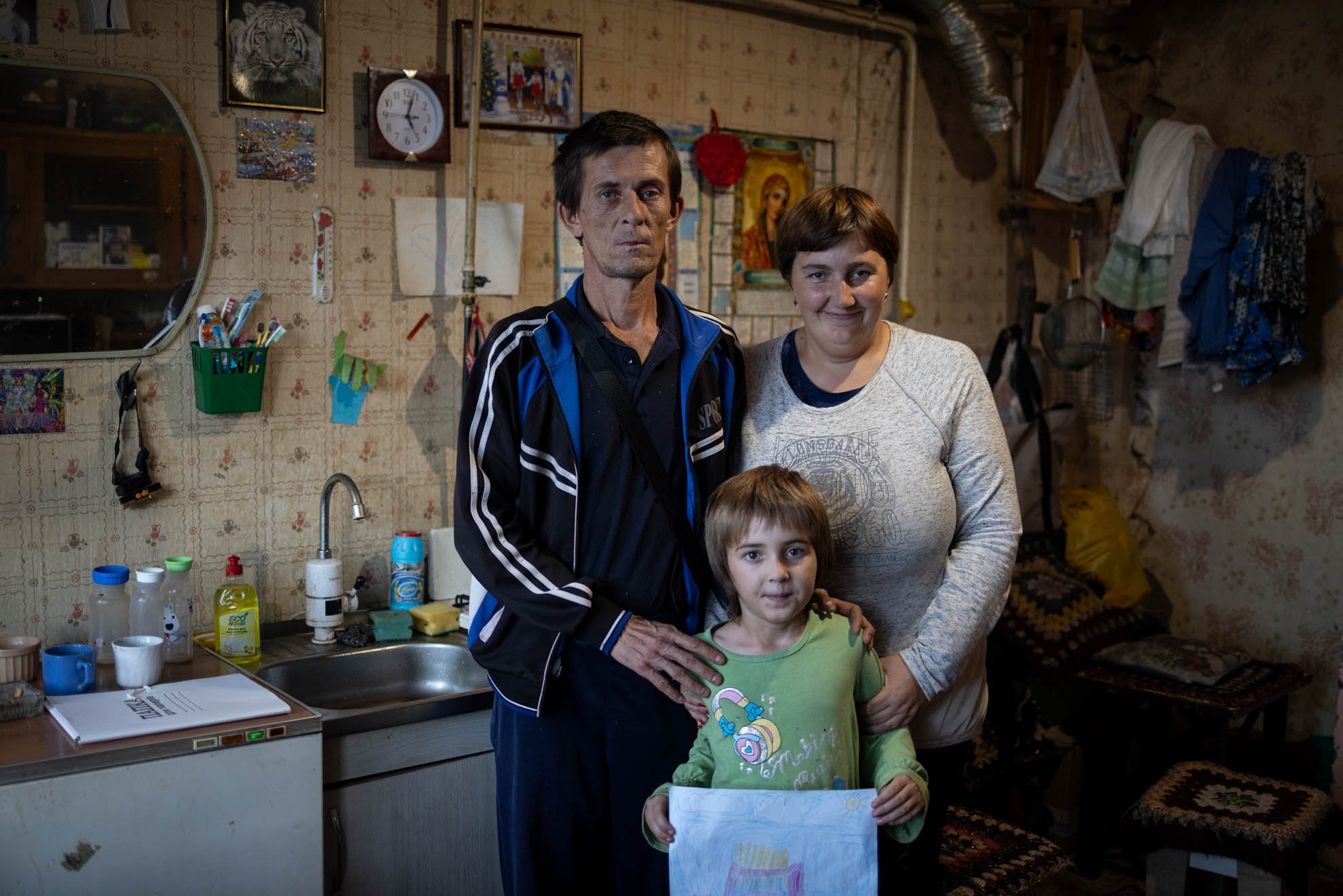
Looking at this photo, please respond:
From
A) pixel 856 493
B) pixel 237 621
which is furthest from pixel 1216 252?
pixel 237 621

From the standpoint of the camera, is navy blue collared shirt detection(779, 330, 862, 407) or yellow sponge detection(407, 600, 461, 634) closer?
navy blue collared shirt detection(779, 330, 862, 407)

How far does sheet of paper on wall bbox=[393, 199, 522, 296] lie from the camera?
113 inches

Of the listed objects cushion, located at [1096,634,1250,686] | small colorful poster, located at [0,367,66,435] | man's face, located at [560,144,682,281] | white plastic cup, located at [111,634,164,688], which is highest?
man's face, located at [560,144,682,281]

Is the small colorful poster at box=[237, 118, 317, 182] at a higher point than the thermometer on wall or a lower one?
higher

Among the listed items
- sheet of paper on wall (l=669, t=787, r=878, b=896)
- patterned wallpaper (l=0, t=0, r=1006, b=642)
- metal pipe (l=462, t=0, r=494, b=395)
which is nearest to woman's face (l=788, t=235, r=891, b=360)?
sheet of paper on wall (l=669, t=787, r=878, b=896)

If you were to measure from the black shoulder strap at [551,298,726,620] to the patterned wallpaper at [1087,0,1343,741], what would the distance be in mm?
2839

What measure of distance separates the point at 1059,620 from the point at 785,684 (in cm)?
202

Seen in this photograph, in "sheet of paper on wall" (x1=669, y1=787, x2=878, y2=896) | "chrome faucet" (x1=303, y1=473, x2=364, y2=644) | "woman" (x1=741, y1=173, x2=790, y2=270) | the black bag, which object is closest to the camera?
"sheet of paper on wall" (x1=669, y1=787, x2=878, y2=896)

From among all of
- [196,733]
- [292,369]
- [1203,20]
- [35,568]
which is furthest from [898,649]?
[1203,20]

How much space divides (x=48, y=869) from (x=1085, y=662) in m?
2.80

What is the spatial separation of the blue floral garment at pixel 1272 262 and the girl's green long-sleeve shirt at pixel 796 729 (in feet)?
7.98

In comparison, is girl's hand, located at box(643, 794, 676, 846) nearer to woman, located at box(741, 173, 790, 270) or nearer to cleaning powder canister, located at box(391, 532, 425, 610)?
cleaning powder canister, located at box(391, 532, 425, 610)

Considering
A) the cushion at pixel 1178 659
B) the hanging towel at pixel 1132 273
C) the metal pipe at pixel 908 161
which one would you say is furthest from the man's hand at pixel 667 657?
the hanging towel at pixel 1132 273

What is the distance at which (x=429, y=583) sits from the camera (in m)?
2.97
